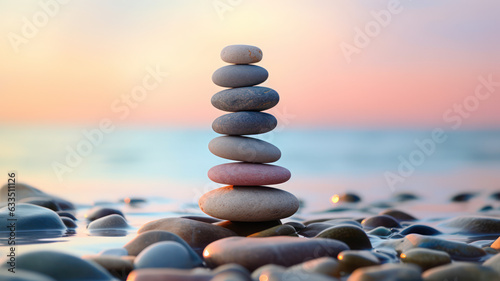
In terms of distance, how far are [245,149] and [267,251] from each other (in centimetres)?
187

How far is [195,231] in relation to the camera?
5223 millimetres

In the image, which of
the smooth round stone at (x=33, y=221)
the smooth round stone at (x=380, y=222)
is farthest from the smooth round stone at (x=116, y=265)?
the smooth round stone at (x=380, y=222)

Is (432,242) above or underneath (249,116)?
underneath

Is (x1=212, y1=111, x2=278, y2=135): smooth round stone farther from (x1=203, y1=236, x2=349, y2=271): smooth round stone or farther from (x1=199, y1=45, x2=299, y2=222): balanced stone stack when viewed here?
(x1=203, y1=236, x2=349, y2=271): smooth round stone

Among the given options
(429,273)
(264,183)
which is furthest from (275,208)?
(429,273)

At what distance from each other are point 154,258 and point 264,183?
2.15 meters

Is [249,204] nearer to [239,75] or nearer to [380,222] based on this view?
[239,75]

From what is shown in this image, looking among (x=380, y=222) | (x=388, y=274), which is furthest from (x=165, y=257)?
(x=380, y=222)

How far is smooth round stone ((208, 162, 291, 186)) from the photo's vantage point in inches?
221

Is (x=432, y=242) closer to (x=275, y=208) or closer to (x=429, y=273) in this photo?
(x=429, y=273)

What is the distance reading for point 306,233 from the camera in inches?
224

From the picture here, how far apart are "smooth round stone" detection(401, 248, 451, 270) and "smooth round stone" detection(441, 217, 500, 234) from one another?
208 centimetres

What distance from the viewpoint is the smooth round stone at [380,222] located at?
6.36m

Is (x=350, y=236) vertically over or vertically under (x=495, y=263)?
over
